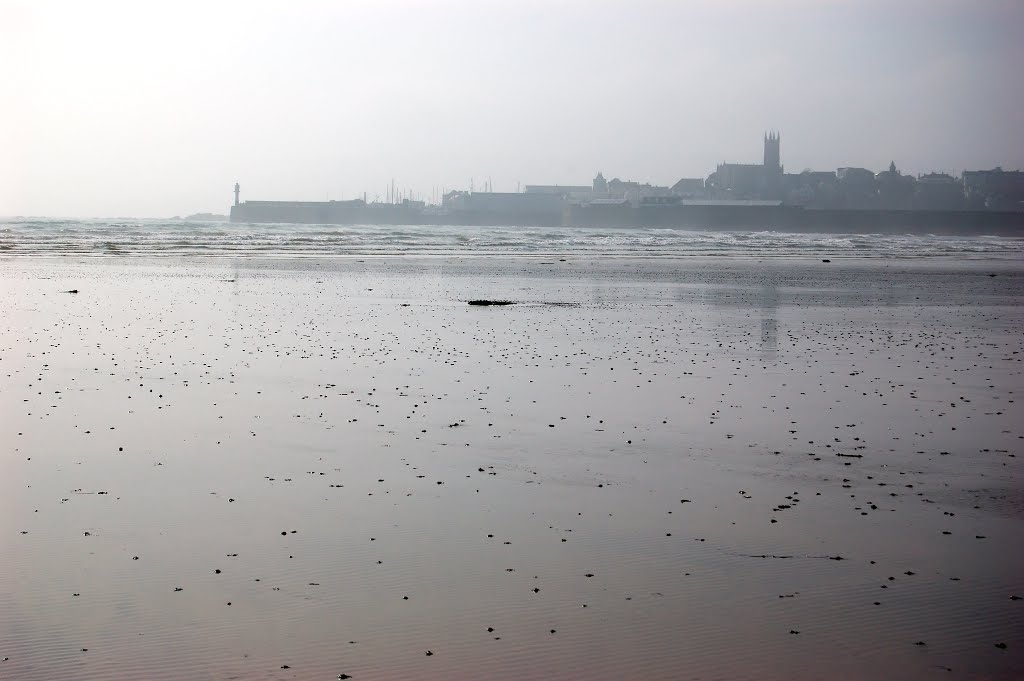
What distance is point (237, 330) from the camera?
21.5 metres

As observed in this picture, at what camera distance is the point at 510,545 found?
796cm

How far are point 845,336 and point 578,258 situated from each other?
3969 cm

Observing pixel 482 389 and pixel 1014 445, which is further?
pixel 482 389

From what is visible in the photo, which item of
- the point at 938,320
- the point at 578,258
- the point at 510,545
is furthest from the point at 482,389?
the point at 578,258

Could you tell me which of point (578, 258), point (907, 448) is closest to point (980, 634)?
point (907, 448)

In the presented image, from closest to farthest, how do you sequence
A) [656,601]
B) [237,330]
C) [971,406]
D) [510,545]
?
[656,601] < [510,545] < [971,406] < [237,330]

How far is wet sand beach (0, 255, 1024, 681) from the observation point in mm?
6184

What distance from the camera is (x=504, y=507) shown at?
354 inches

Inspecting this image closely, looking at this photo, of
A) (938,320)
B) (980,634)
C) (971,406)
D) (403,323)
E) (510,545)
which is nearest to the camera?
(980,634)

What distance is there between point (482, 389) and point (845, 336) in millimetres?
11044

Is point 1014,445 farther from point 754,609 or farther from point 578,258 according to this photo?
point 578,258

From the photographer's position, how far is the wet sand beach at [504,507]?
618 centimetres

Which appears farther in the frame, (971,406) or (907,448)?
(971,406)

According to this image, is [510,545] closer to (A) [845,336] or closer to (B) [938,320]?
(A) [845,336]
